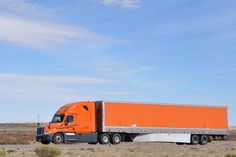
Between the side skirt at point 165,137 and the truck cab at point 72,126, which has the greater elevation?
the truck cab at point 72,126

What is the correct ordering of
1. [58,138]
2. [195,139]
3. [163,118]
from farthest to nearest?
[195,139] → [163,118] → [58,138]

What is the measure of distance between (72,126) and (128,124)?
4.80 meters

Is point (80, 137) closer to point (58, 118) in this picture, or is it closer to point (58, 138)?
point (58, 138)

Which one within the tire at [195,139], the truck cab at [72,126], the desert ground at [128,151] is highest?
the truck cab at [72,126]

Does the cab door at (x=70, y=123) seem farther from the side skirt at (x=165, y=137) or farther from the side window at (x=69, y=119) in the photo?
the side skirt at (x=165, y=137)

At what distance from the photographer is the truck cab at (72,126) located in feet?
143

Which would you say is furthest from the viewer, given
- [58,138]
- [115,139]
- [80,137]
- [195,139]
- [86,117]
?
[195,139]

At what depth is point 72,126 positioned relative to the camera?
144 feet

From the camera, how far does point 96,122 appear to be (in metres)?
44.8

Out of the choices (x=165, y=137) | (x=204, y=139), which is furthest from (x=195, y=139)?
(x=165, y=137)

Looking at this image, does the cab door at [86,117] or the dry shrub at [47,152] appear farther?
the cab door at [86,117]

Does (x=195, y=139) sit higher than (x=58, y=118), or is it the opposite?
(x=58, y=118)

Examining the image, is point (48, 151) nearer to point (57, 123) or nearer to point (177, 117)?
point (57, 123)

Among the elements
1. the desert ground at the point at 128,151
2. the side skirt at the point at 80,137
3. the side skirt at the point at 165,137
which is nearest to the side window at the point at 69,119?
the side skirt at the point at 80,137
